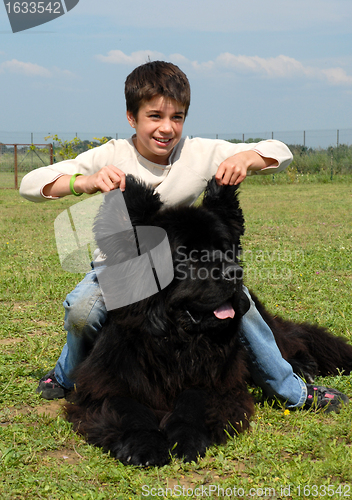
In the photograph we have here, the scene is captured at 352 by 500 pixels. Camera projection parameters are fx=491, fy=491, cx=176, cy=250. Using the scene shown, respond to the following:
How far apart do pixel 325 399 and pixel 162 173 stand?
1779mm

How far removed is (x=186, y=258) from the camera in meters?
2.63

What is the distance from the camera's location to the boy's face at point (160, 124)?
10.1 feet

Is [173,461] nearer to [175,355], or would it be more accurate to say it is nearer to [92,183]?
[175,355]

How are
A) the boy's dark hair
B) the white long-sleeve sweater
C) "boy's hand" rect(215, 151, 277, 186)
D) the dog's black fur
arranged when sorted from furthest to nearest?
the white long-sleeve sweater → the boy's dark hair → "boy's hand" rect(215, 151, 277, 186) → the dog's black fur

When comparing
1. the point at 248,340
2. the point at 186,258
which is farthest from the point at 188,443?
the point at 186,258

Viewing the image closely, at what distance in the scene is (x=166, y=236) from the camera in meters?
2.64

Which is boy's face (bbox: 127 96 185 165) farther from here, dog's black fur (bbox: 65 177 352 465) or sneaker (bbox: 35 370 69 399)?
sneaker (bbox: 35 370 69 399)

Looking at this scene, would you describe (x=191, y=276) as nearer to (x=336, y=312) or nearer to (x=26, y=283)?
(x=336, y=312)

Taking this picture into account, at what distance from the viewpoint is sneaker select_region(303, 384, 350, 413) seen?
2.98 m

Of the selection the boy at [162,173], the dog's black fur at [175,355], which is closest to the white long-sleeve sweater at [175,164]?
the boy at [162,173]

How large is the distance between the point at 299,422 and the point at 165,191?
1.61 meters

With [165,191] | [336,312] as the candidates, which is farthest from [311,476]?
[336,312]

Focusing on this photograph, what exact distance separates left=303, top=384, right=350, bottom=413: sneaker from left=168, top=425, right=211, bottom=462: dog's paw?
0.85 metres

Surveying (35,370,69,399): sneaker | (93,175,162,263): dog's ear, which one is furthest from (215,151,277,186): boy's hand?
(35,370,69,399): sneaker
